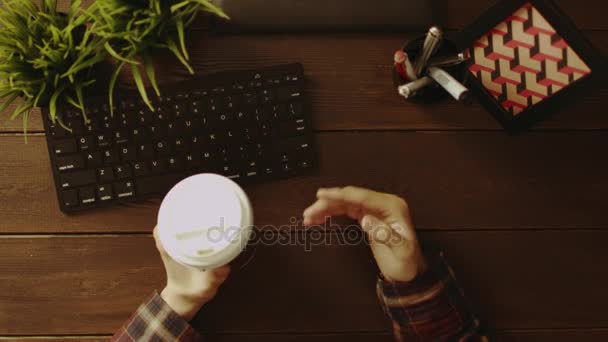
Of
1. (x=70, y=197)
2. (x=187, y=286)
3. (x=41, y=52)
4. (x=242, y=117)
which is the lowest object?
(x=187, y=286)

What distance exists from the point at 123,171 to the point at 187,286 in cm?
19

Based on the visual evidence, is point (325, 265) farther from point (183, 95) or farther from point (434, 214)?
point (183, 95)

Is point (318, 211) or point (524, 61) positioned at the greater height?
point (524, 61)

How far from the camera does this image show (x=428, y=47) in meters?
0.63

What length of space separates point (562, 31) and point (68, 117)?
2.28ft

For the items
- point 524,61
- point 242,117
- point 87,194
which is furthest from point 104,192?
point 524,61

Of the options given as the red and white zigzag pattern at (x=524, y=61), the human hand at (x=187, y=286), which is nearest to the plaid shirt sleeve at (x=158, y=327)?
the human hand at (x=187, y=286)

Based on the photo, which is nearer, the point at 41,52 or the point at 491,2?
the point at 41,52

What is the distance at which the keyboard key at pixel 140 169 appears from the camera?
698 millimetres

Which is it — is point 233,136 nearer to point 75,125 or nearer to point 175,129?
point 175,129

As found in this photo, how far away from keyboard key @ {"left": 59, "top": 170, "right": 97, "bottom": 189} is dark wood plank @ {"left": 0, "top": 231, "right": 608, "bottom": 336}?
9 cm

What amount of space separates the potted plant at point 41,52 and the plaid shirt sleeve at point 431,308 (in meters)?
0.50

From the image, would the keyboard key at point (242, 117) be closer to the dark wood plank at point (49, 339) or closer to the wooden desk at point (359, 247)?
the wooden desk at point (359, 247)

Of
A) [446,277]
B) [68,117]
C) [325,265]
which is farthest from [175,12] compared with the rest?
[446,277]
